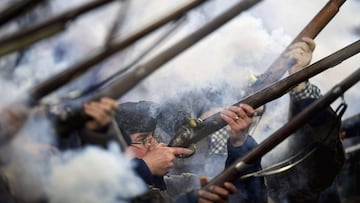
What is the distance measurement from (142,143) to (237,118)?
422 mm

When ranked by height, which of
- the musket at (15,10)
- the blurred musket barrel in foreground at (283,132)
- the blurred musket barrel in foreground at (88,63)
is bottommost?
the blurred musket barrel in foreground at (283,132)

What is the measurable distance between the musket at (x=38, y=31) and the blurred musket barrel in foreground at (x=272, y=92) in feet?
2.21

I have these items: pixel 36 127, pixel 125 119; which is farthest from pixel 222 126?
pixel 36 127

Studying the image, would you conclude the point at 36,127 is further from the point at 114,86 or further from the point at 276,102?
the point at 276,102

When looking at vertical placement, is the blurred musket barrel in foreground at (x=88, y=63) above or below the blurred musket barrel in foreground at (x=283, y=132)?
above

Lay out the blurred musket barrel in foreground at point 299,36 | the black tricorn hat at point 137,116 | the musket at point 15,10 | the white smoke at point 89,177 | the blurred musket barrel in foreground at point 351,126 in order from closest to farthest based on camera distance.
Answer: the musket at point 15,10 → the white smoke at point 89,177 → the black tricorn hat at point 137,116 → the blurred musket barrel in foreground at point 299,36 → the blurred musket barrel in foreground at point 351,126

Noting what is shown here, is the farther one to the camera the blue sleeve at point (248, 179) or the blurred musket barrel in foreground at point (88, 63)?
the blue sleeve at point (248, 179)

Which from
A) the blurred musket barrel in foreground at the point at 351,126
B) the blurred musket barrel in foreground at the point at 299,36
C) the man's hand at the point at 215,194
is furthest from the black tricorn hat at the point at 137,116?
the blurred musket barrel in foreground at the point at 351,126

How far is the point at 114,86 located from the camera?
2.03 m

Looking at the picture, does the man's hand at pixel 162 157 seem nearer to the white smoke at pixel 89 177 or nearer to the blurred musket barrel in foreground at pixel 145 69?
Result: the white smoke at pixel 89 177

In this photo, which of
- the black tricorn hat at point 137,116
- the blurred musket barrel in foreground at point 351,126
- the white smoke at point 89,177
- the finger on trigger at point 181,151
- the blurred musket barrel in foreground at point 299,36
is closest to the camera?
the white smoke at point 89,177

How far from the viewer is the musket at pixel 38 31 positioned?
1884 mm

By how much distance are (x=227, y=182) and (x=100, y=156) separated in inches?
21.1

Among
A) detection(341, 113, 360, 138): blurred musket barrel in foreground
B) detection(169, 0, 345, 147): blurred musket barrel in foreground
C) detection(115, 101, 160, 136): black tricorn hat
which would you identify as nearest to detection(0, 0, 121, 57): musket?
detection(115, 101, 160, 136): black tricorn hat
